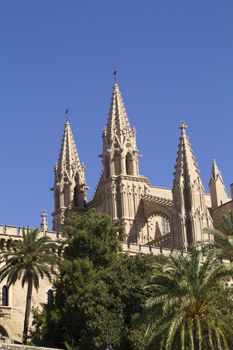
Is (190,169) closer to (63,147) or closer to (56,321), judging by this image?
(63,147)

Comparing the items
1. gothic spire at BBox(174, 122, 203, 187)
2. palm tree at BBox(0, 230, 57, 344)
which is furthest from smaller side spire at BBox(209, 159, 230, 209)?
palm tree at BBox(0, 230, 57, 344)

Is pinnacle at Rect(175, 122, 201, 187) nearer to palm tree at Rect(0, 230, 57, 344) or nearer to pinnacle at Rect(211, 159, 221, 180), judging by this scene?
pinnacle at Rect(211, 159, 221, 180)

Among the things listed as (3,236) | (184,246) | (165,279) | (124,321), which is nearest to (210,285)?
(165,279)

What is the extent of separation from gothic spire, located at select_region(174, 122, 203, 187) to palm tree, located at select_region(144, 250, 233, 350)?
3456cm

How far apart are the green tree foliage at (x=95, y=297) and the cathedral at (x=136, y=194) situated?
18.1 metres

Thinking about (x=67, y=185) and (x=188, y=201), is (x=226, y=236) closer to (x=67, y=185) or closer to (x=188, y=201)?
(x=188, y=201)

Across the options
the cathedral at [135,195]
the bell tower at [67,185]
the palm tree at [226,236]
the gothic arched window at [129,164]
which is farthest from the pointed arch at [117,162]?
the palm tree at [226,236]

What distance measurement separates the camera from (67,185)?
3046 inches

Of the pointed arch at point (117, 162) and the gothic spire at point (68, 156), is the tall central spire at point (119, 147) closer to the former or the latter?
the pointed arch at point (117, 162)

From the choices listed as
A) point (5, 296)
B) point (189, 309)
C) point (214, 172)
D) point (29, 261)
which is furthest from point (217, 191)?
point (189, 309)

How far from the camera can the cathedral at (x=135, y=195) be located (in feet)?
212

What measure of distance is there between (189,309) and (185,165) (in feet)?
123

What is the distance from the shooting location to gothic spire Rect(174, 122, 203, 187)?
66375 mm

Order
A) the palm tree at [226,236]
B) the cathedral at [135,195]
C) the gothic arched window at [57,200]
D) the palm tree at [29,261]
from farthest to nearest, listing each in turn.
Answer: the gothic arched window at [57,200], the cathedral at [135,195], the palm tree at [29,261], the palm tree at [226,236]
